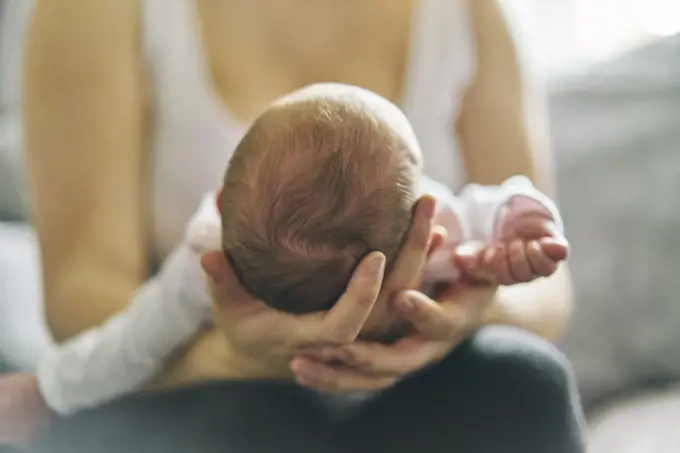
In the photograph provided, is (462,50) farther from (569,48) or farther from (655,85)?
(569,48)

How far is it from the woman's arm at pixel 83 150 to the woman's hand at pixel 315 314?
6.5 inches

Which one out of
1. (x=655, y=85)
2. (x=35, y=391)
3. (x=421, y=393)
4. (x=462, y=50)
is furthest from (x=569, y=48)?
(x=35, y=391)

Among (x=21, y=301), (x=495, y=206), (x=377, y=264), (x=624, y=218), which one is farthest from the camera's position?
(x=624, y=218)

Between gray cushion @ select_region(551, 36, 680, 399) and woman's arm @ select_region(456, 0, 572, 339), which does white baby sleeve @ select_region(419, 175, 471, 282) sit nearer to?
woman's arm @ select_region(456, 0, 572, 339)

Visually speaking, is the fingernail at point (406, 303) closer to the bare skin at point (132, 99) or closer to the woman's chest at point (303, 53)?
the bare skin at point (132, 99)

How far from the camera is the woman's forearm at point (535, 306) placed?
2.19ft

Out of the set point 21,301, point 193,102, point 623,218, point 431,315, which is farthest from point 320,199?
point 623,218

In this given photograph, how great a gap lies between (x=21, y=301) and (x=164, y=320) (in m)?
0.20

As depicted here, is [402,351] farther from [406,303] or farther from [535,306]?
[535,306]

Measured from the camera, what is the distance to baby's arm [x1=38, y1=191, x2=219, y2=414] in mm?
626

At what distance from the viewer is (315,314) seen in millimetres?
547

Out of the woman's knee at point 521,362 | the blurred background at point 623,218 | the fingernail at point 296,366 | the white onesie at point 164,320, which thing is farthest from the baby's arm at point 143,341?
the blurred background at point 623,218

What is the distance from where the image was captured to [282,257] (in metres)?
0.51

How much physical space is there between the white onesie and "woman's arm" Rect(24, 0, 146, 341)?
0.06 meters
